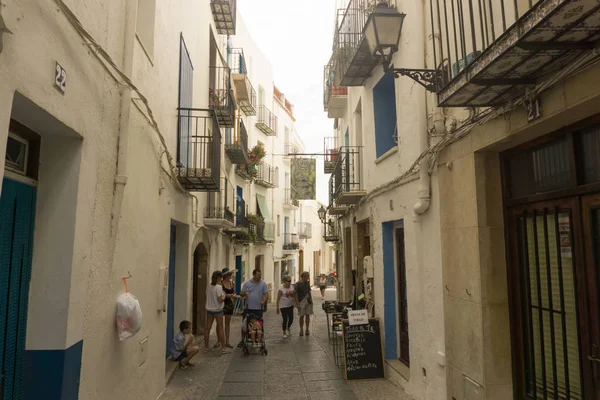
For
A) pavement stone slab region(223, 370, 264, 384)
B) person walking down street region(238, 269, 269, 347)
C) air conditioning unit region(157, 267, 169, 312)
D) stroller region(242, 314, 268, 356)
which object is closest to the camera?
air conditioning unit region(157, 267, 169, 312)

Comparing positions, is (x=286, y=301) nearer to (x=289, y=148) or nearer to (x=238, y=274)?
(x=238, y=274)

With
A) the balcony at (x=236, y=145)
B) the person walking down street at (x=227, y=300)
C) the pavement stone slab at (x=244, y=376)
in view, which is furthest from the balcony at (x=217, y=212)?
the pavement stone slab at (x=244, y=376)

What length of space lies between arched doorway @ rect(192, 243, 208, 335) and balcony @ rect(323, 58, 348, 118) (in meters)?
5.76

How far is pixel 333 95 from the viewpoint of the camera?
1280cm

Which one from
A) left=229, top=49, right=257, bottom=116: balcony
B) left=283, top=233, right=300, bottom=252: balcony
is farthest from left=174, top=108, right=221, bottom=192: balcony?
left=283, top=233, right=300, bottom=252: balcony

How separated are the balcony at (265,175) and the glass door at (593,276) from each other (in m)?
18.9

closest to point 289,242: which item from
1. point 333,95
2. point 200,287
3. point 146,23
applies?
point 333,95

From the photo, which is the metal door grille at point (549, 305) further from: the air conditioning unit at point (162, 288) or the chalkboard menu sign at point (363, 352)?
the air conditioning unit at point (162, 288)

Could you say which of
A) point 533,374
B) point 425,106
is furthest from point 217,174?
point 533,374

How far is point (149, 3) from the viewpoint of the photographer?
225 inches

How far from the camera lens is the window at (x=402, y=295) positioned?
23.7ft

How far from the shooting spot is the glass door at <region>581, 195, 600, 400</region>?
3232 mm

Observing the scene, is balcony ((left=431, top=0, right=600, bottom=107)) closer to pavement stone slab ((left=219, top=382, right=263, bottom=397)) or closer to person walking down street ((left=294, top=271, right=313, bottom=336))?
pavement stone slab ((left=219, top=382, right=263, bottom=397))

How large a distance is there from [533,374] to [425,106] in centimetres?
336
